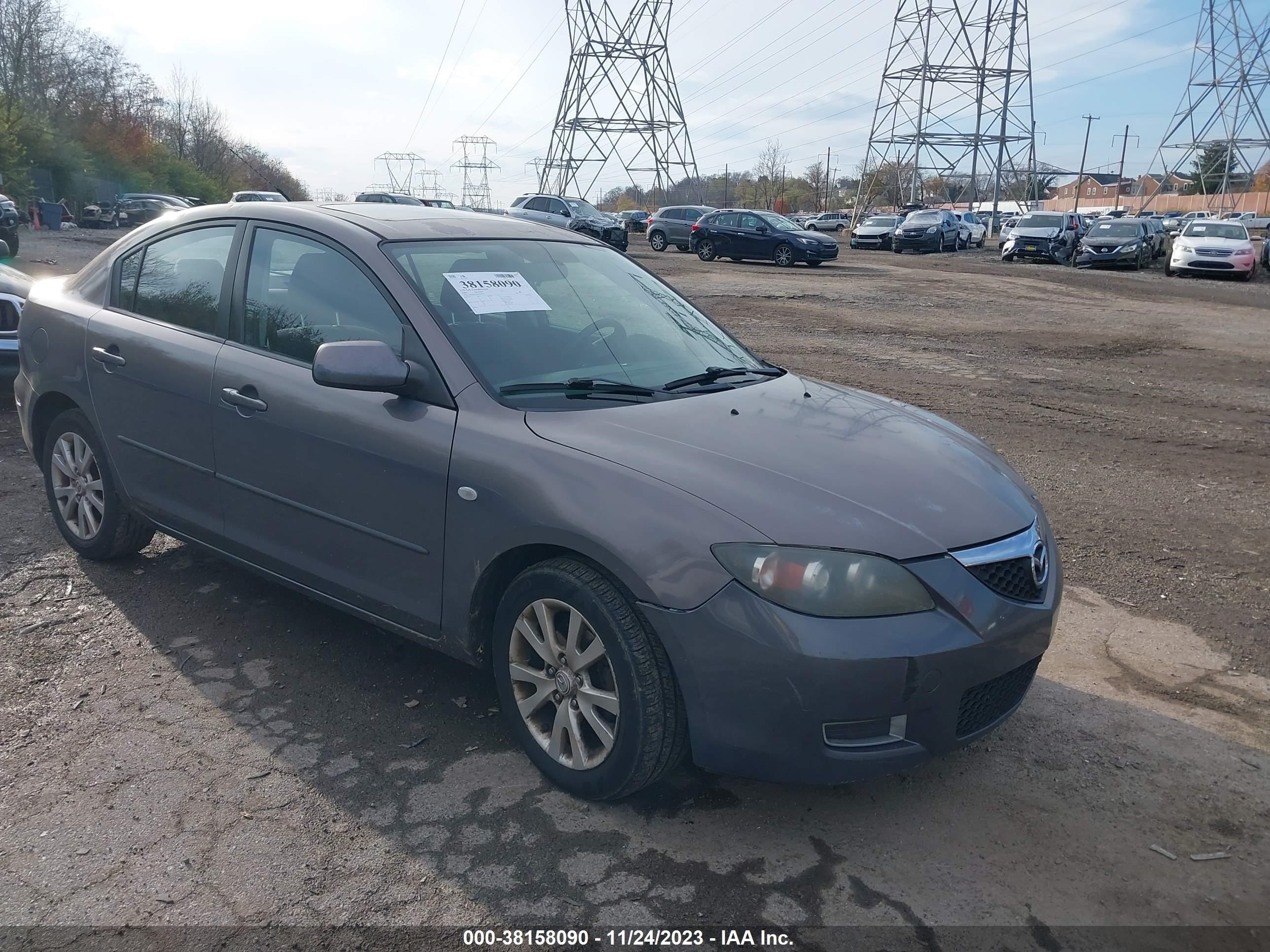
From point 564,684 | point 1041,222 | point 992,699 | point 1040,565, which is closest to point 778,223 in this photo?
point 1041,222

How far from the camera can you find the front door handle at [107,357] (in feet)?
14.0

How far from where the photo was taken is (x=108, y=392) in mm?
4344

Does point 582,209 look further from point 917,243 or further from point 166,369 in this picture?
point 166,369

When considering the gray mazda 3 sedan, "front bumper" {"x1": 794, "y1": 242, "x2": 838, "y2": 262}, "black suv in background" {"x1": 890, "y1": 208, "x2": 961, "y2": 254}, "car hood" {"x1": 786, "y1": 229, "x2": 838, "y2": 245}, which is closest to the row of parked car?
"black suv in background" {"x1": 890, "y1": 208, "x2": 961, "y2": 254}

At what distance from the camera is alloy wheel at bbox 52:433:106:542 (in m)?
4.64

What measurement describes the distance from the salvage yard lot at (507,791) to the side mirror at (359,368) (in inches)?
46.9

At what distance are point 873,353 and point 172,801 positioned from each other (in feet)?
34.8

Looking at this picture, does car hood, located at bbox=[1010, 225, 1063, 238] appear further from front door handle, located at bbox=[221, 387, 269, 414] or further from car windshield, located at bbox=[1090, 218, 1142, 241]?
front door handle, located at bbox=[221, 387, 269, 414]

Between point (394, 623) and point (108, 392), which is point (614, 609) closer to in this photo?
point (394, 623)

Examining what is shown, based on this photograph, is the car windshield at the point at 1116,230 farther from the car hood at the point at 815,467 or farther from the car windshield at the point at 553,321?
the car hood at the point at 815,467

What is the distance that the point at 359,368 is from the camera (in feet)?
10.3

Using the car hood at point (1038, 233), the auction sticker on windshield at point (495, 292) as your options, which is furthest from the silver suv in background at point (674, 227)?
the auction sticker on windshield at point (495, 292)

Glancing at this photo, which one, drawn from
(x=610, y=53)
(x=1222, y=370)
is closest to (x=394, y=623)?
(x=1222, y=370)

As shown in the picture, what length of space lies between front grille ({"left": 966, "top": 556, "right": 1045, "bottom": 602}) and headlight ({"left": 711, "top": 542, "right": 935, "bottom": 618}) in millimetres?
307
